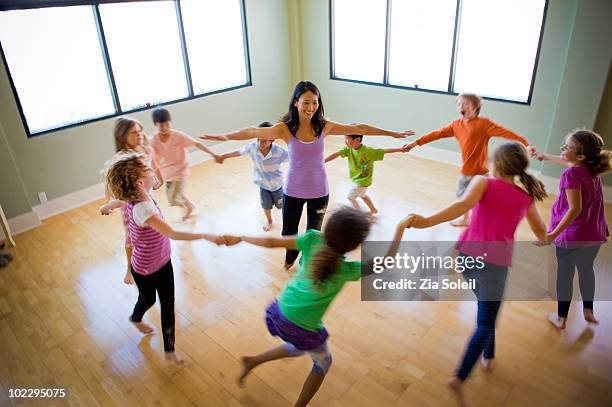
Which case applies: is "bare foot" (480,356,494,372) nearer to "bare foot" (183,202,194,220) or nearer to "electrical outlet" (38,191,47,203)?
"bare foot" (183,202,194,220)

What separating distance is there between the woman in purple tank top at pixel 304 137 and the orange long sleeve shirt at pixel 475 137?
864 millimetres

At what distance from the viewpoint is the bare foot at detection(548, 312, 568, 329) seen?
2607mm

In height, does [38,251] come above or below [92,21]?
below

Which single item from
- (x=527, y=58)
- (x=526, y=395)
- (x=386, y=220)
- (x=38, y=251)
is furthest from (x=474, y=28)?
(x=38, y=251)

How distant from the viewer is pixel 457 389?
2.12 meters

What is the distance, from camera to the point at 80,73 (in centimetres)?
437

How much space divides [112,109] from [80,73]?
459 millimetres

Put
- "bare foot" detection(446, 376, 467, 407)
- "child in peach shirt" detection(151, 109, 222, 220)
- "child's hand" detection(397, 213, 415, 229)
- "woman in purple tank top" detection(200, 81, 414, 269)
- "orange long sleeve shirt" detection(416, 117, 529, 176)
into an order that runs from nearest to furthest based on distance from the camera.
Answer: "child's hand" detection(397, 213, 415, 229) < "bare foot" detection(446, 376, 467, 407) < "woman in purple tank top" detection(200, 81, 414, 269) < "orange long sleeve shirt" detection(416, 117, 529, 176) < "child in peach shirt" detection(151, 109, 222, 220)

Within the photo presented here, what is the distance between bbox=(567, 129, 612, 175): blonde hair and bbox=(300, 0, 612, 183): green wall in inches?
81.5

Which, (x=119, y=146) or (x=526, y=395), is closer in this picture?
(x=526, y=395)

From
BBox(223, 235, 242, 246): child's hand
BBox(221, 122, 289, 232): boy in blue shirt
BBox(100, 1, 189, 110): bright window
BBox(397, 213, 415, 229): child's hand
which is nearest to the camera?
BBox(397, 213, 415, 229): child's hand

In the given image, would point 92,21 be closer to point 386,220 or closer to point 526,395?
point 386,220

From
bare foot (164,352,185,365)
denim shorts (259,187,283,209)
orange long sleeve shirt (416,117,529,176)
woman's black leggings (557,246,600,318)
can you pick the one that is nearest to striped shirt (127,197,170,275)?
bare foot (164,352,185,365)

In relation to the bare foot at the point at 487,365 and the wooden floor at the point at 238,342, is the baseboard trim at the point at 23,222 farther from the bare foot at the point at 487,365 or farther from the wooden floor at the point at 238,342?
the bare foot at the point at 487,365
